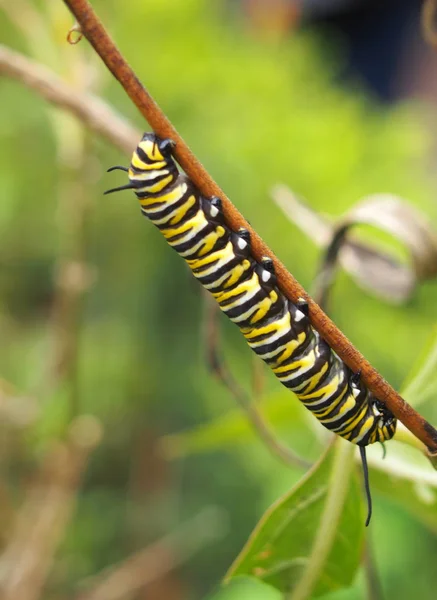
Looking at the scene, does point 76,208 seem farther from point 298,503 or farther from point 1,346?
point 1,346

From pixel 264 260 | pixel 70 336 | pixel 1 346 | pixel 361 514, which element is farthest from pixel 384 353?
pixel 264 260

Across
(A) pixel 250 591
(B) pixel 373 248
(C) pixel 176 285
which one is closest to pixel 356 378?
(B) pixel 373 248

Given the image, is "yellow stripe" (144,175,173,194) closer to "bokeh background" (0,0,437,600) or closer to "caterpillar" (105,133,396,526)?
"caterpillar" (105,133,396,526)

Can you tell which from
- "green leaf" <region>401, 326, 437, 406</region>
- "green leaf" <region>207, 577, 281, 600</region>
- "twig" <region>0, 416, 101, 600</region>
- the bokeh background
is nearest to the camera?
"green leaf" <region>401, 326, 437, 406</region>

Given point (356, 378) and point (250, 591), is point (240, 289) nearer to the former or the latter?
point (356, 378)

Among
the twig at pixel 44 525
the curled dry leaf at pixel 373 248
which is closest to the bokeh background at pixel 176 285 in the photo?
the twig at pixel 44 525

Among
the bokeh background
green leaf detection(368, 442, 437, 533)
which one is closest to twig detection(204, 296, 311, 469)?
green leaf detection(368, 442, 437, 533)
